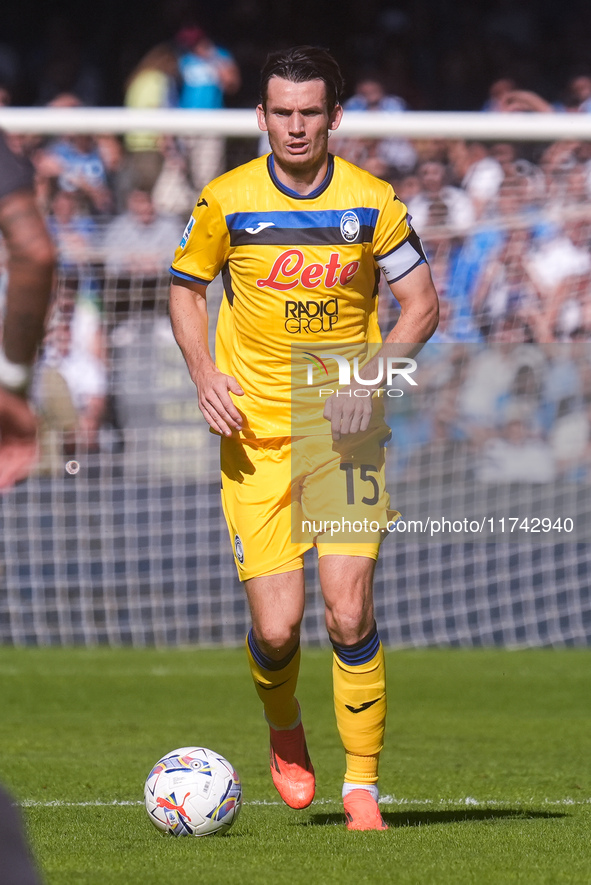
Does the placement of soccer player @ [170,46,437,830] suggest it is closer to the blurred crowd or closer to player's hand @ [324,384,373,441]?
player's hand @ [324,384,373,441]

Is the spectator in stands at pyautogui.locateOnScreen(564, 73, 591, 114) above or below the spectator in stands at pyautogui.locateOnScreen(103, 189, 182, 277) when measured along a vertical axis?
above

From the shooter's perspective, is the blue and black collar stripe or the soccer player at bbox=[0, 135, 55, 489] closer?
the soccer player at bbox=[0, 135, 55, 489]

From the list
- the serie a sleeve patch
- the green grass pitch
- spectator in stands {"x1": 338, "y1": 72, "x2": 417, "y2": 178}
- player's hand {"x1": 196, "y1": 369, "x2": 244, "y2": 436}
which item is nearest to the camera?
the green grass pitch

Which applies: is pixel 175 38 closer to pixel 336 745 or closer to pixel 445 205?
pixel 445 205

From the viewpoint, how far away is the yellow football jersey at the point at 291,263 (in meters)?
4.80

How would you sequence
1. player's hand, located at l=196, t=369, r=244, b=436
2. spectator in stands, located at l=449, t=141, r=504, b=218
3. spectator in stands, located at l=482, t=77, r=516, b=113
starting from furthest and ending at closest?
spectator in stands, located at l=482, t=77, r=516, b=113
spectator in stands, located at l=449, t=141, r=504, b=218
player's hand, located at l=196, t=369, r=244, b=436

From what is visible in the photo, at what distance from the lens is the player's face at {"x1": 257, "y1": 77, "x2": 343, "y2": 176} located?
4691 mm

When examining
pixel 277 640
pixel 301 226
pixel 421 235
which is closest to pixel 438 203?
pixel 421 235

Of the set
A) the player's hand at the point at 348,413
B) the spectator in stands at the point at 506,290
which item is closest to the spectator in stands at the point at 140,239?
the spectator in stands at the point at 506,290

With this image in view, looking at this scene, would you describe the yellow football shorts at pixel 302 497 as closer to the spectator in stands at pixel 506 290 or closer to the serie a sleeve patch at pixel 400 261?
the serie a sleeve patch at pixel 400 261

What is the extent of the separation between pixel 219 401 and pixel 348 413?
0.43m

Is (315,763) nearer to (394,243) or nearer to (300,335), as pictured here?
(300,335)

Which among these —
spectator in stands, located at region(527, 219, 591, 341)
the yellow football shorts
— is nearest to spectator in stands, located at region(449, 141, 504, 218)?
spectator in stands, located at region(527, 219, 591, 341)

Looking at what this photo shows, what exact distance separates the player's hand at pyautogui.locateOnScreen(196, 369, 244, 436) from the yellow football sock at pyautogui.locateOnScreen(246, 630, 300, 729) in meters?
0.82
